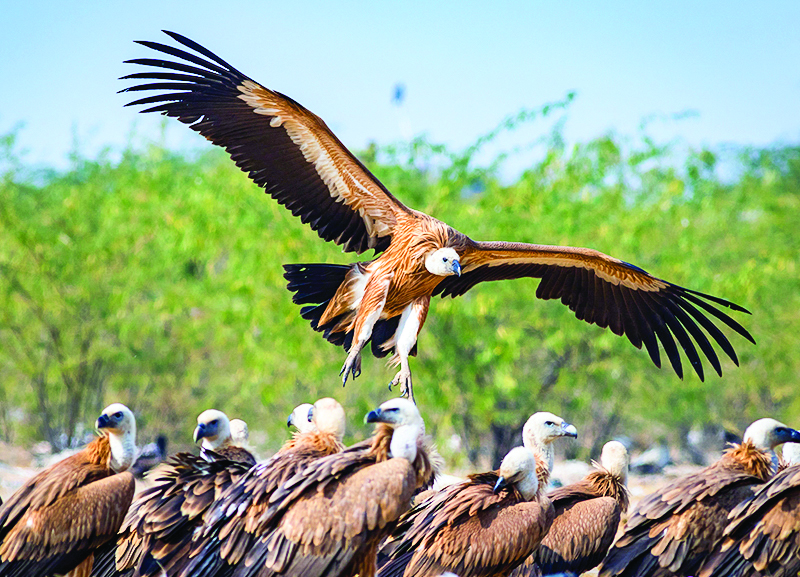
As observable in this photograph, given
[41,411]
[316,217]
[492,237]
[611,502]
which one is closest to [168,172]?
Result: [41,411]

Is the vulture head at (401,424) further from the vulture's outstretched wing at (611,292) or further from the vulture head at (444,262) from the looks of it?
the vulture's outstretched wing at (611,292)

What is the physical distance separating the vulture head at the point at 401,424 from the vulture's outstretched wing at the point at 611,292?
2.90 metres

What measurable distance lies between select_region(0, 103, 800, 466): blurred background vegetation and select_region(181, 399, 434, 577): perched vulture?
8.62 meters

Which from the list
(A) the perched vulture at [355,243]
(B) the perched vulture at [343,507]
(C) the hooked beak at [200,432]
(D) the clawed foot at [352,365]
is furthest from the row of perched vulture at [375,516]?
(A) the perched vulture at [355,243]

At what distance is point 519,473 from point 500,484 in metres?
0.12

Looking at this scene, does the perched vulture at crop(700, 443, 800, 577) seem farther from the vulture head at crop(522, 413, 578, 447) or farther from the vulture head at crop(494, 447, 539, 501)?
the vulture head at crop(522, 413, 578, 447)

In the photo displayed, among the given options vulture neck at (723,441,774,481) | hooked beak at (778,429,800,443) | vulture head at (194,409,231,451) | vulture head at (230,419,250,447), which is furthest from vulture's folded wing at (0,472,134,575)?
hooked beak at (778,429,800,443)

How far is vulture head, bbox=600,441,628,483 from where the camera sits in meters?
5.44

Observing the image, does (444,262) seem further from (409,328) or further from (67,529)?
(67,529)

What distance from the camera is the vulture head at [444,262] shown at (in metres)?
5.96

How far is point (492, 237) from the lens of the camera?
12.8 metres

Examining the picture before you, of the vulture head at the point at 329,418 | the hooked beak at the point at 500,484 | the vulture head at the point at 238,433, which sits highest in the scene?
the vulture head at the point at 329,418

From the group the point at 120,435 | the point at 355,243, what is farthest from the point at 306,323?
the point at 120,435

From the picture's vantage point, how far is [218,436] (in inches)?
227
